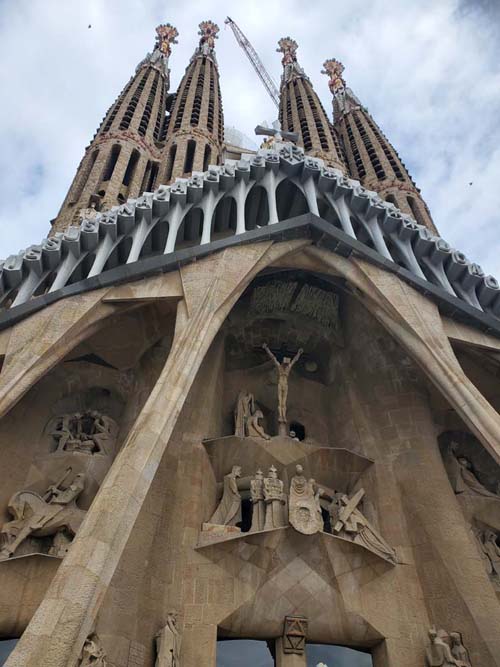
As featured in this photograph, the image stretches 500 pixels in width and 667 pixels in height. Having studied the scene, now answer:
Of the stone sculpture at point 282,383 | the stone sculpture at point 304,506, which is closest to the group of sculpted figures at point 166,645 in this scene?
the stone sculpture at point 304,506

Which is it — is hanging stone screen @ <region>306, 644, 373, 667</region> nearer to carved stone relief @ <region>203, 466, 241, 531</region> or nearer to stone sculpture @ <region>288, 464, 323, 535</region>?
stone sculpture @ <region>288, 464, 323, 535</region>

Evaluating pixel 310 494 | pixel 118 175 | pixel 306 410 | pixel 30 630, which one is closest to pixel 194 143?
pixel 118 175

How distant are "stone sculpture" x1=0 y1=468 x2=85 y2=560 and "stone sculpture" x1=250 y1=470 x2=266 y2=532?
95.9 inches

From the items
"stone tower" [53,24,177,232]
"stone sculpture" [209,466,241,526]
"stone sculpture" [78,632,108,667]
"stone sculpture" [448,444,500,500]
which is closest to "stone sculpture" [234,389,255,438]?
"stone sculpture" [209,466,241,526]

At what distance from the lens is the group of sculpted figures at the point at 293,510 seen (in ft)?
27.2

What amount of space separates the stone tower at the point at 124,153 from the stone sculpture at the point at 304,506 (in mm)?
8958

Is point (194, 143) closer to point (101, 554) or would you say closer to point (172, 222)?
point (172, 222)

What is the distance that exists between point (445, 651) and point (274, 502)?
2.91 metres

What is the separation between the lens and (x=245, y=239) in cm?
968

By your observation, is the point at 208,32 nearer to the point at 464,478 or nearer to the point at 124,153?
the point at 124,153

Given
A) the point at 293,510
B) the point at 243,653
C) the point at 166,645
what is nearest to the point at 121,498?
the point at 166,645

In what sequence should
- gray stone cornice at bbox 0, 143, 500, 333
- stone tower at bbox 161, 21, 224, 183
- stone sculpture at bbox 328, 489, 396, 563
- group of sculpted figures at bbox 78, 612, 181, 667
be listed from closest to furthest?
1. group of sculpted figures at bbox 78, 612, 181, 667
2. stone sculpture at bbox 328, 489, 396, 563
3. gray stone cornice at bbox 0, 143, 500, 333
4. stone tower at bbox 161, 21, 224, 183

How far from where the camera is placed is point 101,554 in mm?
4980

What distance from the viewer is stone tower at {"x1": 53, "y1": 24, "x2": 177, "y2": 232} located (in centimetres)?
1659
